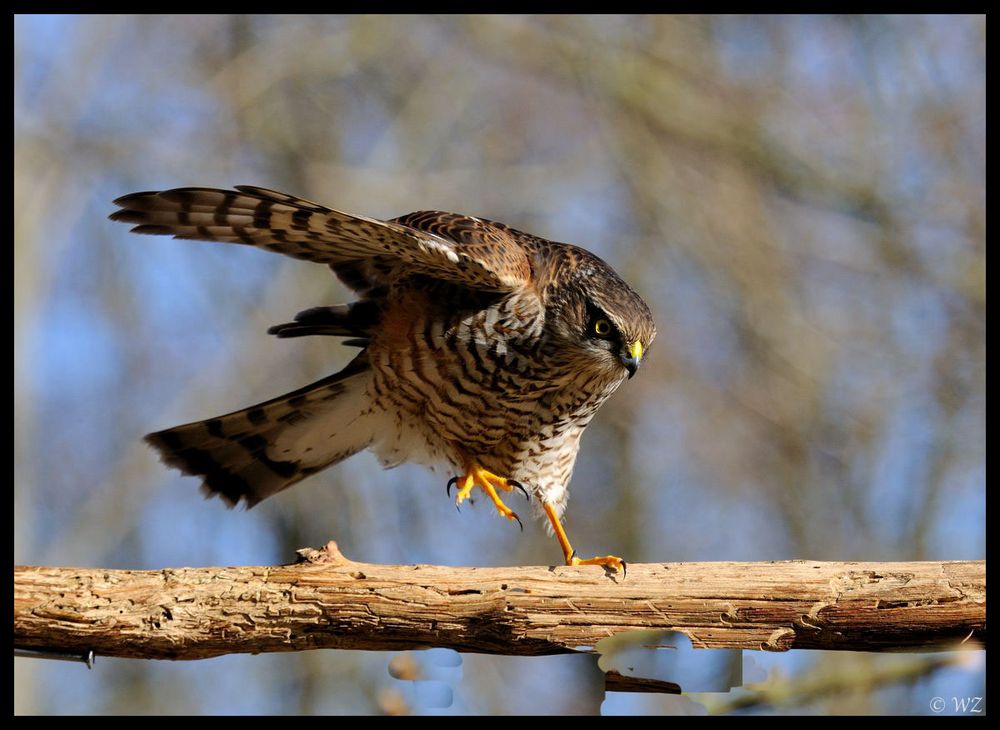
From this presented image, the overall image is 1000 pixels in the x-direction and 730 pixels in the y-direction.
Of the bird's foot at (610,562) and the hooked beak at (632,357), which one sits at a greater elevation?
the hooked beak at (632,357)

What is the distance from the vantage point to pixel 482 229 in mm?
4738

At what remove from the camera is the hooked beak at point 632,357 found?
4.67 m

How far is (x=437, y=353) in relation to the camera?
15.4ft

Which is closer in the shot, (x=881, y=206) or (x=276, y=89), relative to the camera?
Answer: (x=881, y=206)

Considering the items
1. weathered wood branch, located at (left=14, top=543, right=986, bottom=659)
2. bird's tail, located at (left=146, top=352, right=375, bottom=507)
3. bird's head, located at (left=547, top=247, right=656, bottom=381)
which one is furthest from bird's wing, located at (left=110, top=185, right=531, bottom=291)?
weathered wood branch, located at (left=14, top=543, right=986, bottom=659)

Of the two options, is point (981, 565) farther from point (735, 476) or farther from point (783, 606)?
point (735, 476)

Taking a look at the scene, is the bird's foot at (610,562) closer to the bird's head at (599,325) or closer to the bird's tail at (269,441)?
the bird's head at (599,325)

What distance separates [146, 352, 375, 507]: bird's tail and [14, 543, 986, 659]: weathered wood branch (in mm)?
1613

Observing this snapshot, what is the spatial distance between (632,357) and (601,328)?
0.18 meters

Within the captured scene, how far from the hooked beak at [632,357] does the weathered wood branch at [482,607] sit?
1.19 meters

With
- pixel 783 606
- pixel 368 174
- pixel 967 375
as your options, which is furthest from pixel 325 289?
pixel 783 606

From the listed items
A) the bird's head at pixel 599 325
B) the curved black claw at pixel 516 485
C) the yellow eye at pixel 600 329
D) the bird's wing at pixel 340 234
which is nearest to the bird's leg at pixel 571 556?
the curved black claw at pixel 516 485
